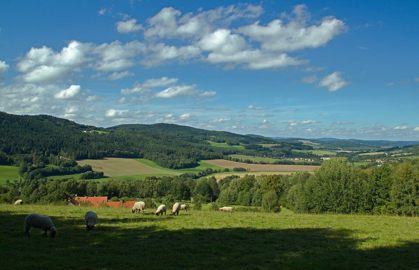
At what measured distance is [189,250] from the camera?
17562 millimetres

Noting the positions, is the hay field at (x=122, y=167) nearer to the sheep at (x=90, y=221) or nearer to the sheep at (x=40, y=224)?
the sheep at (x=90, y=221)

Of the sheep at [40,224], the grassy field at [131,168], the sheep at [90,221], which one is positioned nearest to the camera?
the sheep at [40,224]

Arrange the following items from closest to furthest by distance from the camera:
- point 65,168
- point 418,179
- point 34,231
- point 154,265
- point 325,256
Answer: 1. point 154,265
2. point 325,256
3. point 34,231
4. point 418,179
5. point 65,168

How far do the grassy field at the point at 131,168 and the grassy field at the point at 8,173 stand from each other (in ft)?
87.3

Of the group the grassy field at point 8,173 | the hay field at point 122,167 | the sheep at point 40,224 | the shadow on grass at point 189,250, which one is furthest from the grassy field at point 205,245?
the hay field at point 122,167

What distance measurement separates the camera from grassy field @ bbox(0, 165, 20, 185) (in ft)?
324

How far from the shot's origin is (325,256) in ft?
56.1

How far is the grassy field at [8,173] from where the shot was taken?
98.7 m

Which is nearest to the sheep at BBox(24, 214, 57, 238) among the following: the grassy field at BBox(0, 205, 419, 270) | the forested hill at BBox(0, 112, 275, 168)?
the grassy field at BBox(0, 205, 419, 270)

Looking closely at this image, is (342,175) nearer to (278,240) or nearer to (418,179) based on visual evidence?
(418,179)

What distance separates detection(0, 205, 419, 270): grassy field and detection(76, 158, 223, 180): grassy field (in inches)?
3867

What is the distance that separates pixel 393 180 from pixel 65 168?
97.1m

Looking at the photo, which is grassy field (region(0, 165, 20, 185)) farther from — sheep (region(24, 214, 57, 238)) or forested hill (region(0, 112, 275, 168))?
sheep (region(24, 214, 57, 238))

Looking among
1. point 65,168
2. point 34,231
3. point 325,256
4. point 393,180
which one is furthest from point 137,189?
point 325,256
